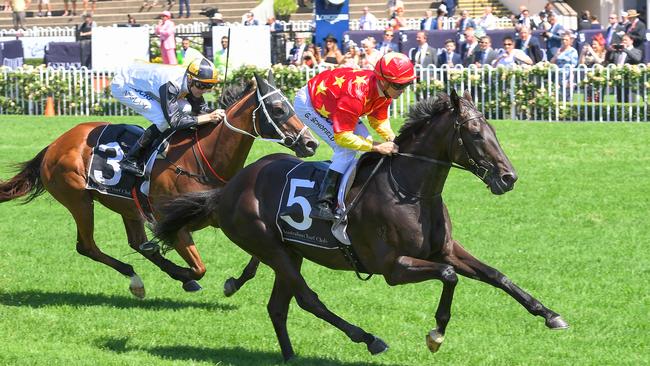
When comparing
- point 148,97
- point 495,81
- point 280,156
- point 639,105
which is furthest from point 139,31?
point 280,156

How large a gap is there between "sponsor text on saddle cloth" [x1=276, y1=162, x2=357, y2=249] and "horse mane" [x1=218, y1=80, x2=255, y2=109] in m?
1.84

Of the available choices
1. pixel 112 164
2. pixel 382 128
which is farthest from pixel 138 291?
pixel 382 128

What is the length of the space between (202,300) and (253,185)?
197 cm

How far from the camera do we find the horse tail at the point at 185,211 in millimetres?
8367

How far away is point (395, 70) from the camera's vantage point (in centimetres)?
727

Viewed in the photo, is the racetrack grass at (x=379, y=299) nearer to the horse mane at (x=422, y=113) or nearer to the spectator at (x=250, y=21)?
the horse mane at (x=422, y=113)

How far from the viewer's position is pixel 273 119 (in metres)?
9.12

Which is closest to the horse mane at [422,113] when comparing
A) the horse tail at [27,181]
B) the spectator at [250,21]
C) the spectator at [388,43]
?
the horse tail at [27,181]

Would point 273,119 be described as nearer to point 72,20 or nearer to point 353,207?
point 353,207

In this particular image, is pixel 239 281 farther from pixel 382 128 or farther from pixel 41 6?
pixel 41 6

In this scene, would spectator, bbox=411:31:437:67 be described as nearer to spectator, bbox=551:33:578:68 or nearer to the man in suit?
the man in suit

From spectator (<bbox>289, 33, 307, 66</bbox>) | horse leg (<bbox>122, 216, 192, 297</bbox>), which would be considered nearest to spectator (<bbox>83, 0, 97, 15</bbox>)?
spectator (<bbox>289, 33, 307, 66</bbox>)

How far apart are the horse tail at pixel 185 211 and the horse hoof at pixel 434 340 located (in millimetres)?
1989

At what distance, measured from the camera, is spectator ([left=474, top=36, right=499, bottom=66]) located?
21.8 metres
